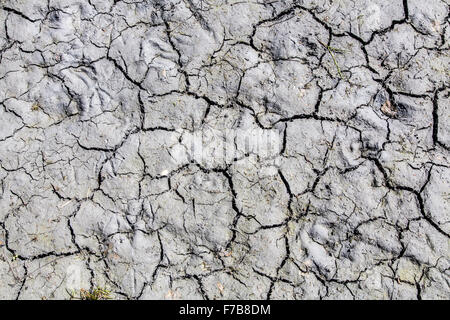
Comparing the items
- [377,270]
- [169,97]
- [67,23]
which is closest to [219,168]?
[169,97]

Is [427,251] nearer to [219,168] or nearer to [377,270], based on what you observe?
[377,270]

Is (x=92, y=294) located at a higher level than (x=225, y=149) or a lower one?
lower

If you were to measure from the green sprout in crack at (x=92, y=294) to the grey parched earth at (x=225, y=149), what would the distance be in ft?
0.09

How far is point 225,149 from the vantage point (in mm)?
2867

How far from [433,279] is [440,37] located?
5.07ft

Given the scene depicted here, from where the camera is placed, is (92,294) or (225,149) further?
(225,149)

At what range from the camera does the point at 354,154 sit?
2820 mm

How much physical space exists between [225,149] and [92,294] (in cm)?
116

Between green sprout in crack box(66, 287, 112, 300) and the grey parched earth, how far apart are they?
28 millimetres

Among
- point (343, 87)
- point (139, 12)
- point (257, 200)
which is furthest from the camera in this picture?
point (139, 12)

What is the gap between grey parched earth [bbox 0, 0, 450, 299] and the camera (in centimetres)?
A: 266

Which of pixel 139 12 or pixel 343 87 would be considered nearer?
pixel 343 87

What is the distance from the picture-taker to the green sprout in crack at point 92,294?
2.64 m

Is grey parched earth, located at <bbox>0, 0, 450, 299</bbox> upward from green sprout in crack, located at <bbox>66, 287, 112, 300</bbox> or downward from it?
upward
